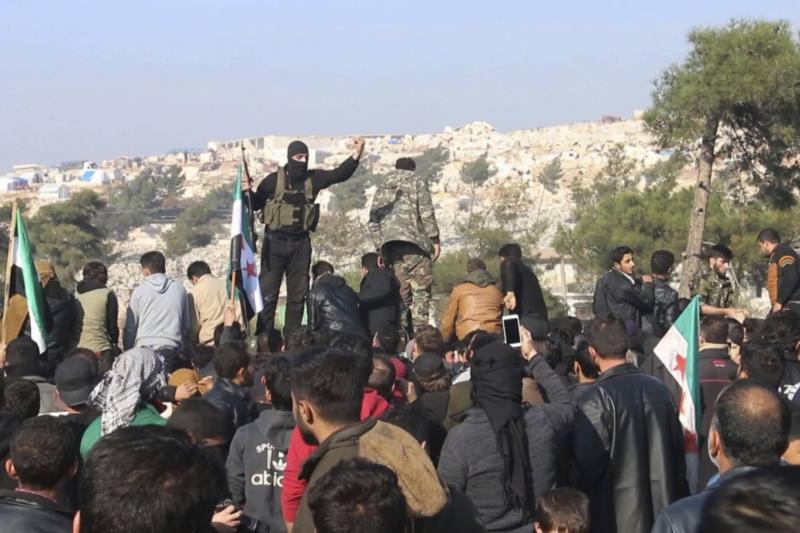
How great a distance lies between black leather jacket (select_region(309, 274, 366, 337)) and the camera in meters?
11.2

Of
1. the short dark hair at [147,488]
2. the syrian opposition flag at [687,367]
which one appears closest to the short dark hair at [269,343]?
the syrian opposition flag at [687,367]

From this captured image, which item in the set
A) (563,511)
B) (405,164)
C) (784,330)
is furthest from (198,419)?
(405,164)

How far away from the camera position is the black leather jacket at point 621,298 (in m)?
11.6

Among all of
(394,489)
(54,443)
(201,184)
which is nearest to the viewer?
(394,489)

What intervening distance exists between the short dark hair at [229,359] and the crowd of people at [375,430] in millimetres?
13

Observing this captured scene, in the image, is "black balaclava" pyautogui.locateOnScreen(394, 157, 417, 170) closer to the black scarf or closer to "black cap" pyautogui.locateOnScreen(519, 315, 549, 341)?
"black cap" pyautogui.locateOnScreen(519, 315, 549, 341)

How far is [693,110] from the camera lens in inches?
956

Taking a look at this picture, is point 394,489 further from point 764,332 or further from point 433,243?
point 433,243

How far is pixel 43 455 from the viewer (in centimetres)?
484

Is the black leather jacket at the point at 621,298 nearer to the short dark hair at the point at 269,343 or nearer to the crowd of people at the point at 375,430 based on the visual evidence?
the crowd of people at the point at 375,430

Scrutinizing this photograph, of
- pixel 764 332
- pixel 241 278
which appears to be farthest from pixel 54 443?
pixel 241 278

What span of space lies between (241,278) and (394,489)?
28.3ft

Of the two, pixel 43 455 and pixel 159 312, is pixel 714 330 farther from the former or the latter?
pixel 159 312

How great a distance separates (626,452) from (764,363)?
1.34 m
